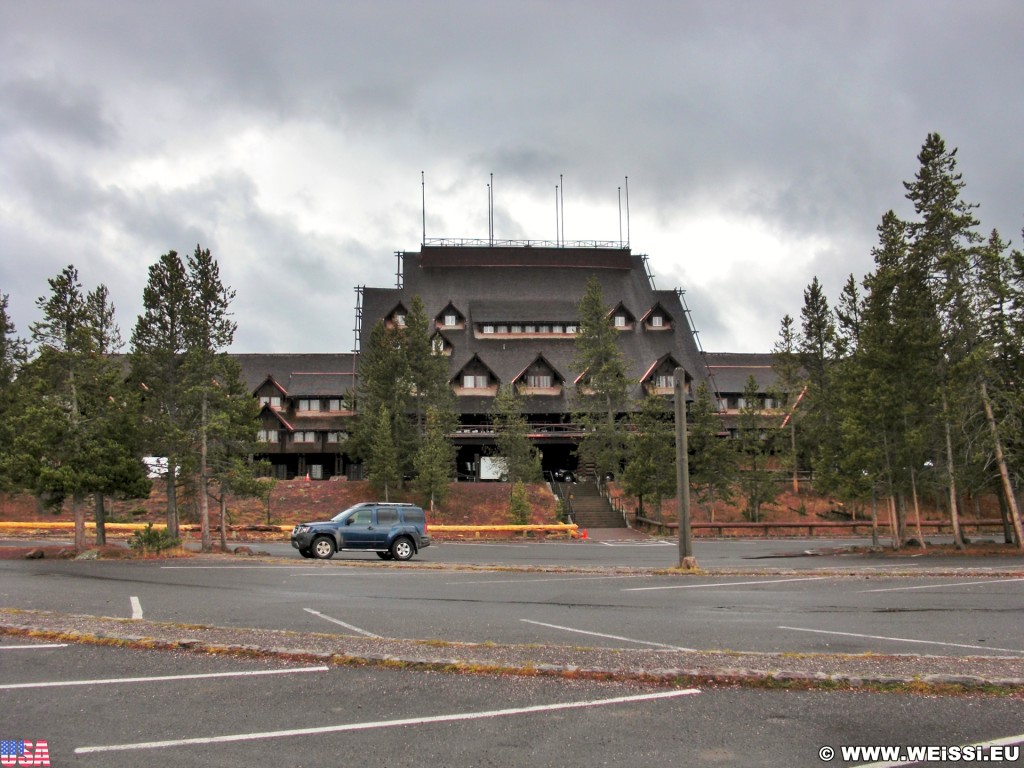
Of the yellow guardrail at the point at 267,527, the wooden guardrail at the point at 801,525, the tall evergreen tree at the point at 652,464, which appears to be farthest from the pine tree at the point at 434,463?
the wooden guardrail at the point at 801,525

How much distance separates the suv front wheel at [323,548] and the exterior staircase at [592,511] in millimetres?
23882

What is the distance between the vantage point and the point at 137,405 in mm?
27688

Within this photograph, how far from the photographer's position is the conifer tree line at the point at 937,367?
93.0 ft

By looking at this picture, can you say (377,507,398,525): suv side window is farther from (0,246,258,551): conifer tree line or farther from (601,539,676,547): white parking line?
(601,539,676,547): white parking line

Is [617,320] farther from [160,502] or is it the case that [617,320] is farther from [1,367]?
[1,367]

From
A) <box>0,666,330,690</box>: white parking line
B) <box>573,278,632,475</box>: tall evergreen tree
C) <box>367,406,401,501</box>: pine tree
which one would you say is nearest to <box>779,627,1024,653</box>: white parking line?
<box>0,666,330,690</box>: white parking line

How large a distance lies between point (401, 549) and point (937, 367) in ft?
71.4

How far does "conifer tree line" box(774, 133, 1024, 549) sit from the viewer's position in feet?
93.0

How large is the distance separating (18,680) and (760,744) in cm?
690

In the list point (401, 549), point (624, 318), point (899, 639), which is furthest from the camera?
point (624, 318)

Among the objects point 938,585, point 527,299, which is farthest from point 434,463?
point 938,585

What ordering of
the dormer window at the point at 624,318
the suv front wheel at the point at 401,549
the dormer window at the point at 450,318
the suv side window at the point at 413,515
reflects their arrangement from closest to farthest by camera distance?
the suv front wheel at the point at 401,549
the suv side window at the point at 413,515
the dormer window at the point at 450,318
the dormer window at the point at 624,318

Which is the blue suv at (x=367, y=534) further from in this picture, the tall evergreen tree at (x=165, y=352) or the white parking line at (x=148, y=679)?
the white parking line at (x=148, y=679)

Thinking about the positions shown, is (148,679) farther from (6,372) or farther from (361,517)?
(6,372)
